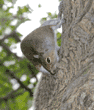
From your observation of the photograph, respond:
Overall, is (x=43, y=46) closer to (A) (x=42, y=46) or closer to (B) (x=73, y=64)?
(A) (x=42, y=46)

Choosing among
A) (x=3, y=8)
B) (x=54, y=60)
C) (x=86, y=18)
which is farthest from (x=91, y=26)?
(x=3, y=8)

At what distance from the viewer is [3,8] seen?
271 centimetres

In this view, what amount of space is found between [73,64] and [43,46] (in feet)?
0.79

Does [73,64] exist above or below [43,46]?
below

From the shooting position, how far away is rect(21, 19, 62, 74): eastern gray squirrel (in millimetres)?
775

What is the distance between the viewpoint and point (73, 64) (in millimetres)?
784

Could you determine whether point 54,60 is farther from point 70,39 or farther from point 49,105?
point 49,105

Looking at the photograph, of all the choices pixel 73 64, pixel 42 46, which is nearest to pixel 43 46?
pixel 42 46

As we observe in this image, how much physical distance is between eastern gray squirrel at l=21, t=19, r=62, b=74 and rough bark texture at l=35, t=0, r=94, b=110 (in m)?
0.08

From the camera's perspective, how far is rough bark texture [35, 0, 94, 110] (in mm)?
680

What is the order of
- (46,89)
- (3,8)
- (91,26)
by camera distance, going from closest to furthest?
(91,26), (46,89), (3,8)

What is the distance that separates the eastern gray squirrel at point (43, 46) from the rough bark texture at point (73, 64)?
0.08 metres

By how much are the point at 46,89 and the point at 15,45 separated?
210 centimetres

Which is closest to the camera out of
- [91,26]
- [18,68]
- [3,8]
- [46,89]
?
[91,26]
